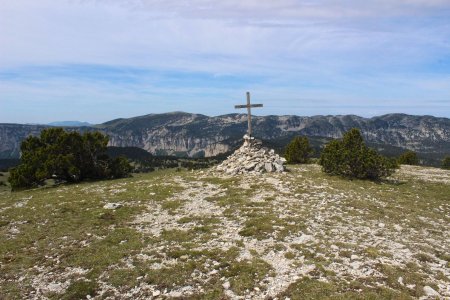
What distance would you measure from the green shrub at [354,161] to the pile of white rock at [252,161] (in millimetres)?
5247

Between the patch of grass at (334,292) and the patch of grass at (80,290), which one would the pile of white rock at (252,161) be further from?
the patch of grass at (80,290)

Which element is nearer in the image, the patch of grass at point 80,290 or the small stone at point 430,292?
the small stone at point 430,292

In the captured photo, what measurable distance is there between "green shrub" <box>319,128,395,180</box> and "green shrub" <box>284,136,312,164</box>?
63.1 feet

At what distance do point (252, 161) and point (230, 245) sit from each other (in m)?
21.3

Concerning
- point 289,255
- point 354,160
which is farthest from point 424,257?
point 354,160

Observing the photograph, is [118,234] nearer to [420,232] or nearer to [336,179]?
[420,232]

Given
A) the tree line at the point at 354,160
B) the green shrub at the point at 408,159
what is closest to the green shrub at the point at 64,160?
the tree line at the point at 354,160

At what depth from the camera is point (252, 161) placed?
126ft

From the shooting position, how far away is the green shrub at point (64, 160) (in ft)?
140

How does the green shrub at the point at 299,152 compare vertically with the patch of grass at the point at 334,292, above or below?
above

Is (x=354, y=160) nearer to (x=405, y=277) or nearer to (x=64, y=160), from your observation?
(x=405, y=277)

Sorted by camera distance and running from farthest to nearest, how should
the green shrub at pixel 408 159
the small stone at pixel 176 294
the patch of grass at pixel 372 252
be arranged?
1. the green shrub at pixel 408 159
2. the patch of grass at pixel 372 252
3. the small stone at pixel 176 294

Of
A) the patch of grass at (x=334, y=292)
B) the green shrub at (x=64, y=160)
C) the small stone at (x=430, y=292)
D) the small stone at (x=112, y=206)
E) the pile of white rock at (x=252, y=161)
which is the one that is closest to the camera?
the patch of grass at (x=334, y=292)

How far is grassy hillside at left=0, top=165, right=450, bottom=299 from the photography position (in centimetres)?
1370
